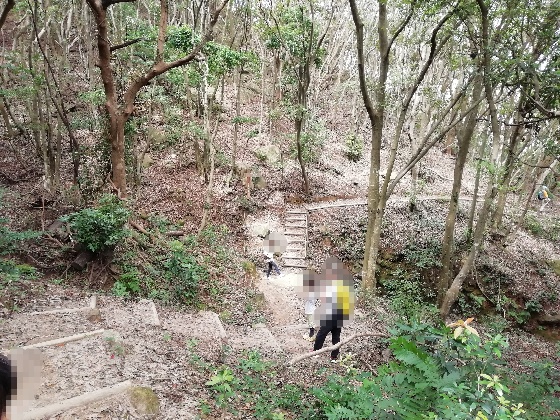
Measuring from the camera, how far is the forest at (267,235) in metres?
4.21

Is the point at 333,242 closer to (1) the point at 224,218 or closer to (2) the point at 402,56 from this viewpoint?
(1) the point at 224,218

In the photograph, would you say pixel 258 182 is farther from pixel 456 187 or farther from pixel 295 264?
pixel 456 187

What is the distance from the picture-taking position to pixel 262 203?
52.6 feet

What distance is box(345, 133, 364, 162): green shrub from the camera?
22391mm

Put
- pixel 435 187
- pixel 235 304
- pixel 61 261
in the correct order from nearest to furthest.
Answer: pixel 61 261, pixel 235 304, pixel 435 187

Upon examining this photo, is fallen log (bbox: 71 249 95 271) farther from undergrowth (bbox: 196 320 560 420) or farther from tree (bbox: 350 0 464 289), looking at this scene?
tree (bbox: 350 0 464 289)

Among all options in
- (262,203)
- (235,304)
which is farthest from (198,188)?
(235,304)

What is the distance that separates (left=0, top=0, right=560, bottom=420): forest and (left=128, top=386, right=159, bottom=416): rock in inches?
1.0

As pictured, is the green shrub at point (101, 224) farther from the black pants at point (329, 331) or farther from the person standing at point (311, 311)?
the black pants at point (329, 331)

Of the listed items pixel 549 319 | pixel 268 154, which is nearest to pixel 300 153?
pixel 268 154

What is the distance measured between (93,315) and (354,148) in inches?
750

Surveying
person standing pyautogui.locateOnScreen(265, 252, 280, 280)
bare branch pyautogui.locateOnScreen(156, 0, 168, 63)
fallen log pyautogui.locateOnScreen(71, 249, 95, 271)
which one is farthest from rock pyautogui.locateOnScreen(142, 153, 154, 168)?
fallen log pyautogui.locateOnScreen(71, 249, 95, 271)

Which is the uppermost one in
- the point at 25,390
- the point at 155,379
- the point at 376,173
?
the point at 376,173

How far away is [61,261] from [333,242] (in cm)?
983
